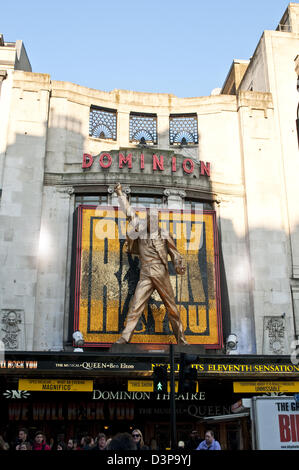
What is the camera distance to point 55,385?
19.4m

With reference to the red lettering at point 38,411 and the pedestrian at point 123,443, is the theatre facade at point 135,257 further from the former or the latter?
the pedestrian at point 123,443

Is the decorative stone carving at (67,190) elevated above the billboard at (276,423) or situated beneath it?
elevated above

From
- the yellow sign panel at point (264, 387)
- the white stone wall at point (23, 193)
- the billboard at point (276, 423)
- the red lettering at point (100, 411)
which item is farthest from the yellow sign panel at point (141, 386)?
the billboard at point (276, 423)

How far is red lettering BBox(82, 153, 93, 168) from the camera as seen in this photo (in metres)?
24.8

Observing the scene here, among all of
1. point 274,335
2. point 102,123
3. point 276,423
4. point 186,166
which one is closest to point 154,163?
point 186,166

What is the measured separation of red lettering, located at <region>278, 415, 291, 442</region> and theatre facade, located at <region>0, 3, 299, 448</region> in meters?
5.20

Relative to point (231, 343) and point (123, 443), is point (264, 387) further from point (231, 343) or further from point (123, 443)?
point (123, 443)

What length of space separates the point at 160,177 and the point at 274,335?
332 inches

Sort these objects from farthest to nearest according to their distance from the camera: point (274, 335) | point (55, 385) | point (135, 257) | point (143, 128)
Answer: point (143, 128) → point (135, 257) → point (274, 335) → point (55, 385)

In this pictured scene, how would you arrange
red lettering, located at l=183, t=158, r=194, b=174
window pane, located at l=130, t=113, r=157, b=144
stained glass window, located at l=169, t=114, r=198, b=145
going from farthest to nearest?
stained glass window, located at l=169, t=114, r=198, b=145 → window pane, located at l=130, t=113, r=157, b=144 → red lettering, located at l=183, t=158, r=194, b=174

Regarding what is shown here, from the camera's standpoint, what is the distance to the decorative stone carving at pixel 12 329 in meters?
21.3

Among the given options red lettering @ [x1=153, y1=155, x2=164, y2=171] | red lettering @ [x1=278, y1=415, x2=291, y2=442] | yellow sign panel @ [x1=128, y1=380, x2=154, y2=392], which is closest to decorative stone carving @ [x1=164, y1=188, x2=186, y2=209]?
red lettering @ [x1=153, y1=155, x2=164, y2=171]

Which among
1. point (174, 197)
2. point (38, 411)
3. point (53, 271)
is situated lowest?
point (38, 411)

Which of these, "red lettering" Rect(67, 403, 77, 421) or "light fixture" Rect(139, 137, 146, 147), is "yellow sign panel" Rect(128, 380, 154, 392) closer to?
"red lettering" Rect(67, 403, 77, 421)
